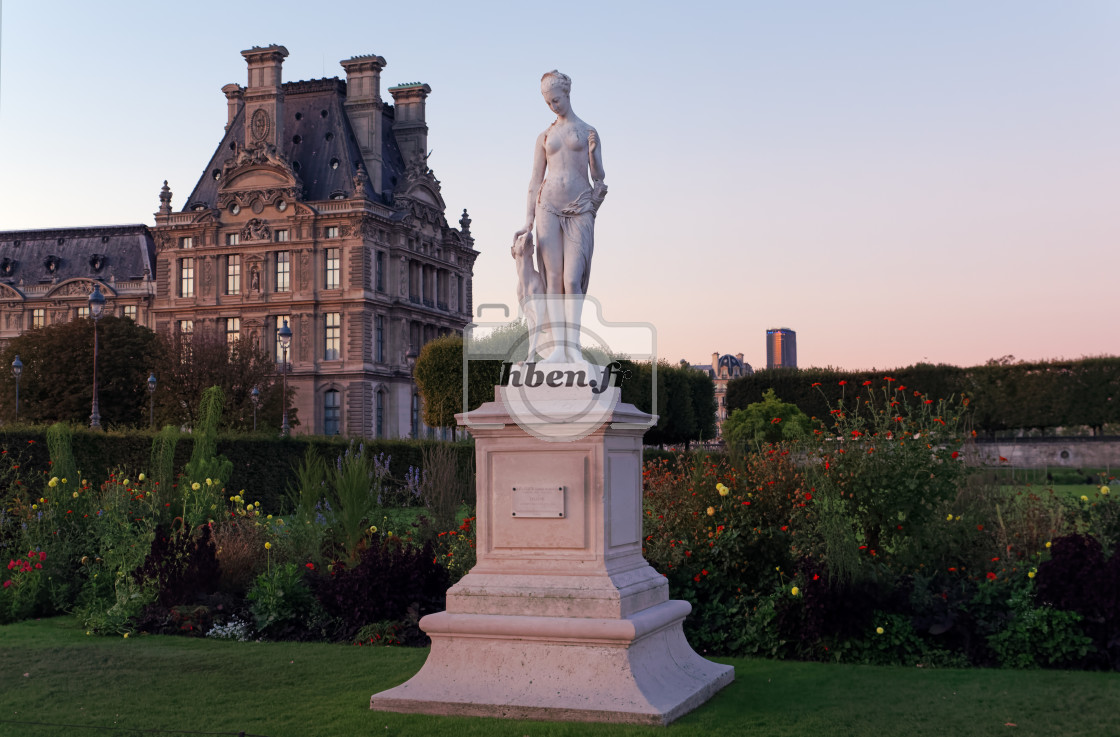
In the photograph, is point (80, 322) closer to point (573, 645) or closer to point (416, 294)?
point (416, 294)

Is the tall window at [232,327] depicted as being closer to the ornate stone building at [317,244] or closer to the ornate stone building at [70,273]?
the ornate stone building at [317,244]

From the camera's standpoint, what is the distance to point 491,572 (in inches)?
302

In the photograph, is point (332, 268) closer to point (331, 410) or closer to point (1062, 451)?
point (331, 410)

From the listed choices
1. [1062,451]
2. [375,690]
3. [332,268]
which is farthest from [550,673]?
[332,268]

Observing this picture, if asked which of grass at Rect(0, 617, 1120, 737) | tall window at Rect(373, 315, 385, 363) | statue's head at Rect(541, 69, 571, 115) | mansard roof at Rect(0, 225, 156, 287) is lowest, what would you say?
grass at Rect(0, 617, 1120, 737)

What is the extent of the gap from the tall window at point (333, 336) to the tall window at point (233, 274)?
6.02 meters

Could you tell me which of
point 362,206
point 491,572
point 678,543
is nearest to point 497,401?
point 491,572

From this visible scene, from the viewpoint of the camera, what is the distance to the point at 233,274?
6281cm

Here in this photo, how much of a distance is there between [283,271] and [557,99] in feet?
184

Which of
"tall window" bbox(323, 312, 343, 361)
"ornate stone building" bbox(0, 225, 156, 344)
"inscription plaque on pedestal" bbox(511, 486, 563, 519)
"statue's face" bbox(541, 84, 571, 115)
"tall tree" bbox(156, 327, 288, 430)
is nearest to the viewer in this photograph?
"inscription plaque on pedestal" bbox(511, 486, 563, 519)

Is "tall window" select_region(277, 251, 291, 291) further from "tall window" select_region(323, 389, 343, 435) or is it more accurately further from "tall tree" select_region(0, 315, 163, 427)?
"tall tree" select_region(0, 315, 163, 427)

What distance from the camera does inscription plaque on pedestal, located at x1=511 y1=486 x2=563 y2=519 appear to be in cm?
755

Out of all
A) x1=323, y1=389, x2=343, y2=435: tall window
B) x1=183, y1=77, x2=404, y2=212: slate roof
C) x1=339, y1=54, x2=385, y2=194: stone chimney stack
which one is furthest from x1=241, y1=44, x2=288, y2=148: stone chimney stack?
x1=323, y1=389, x2=343, y2=435: tall window

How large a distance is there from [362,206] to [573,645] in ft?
180
